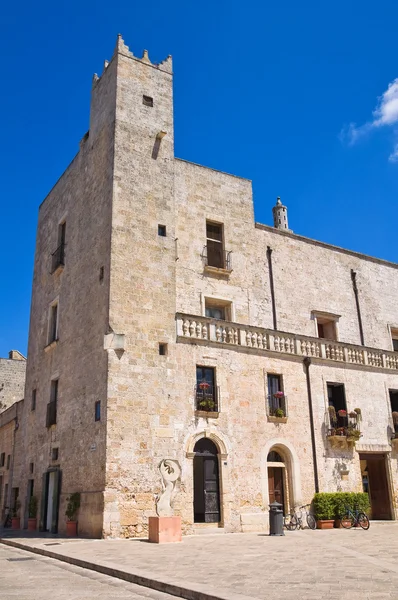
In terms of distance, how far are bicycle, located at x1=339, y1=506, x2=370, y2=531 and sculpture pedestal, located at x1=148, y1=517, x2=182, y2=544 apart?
24.0ft

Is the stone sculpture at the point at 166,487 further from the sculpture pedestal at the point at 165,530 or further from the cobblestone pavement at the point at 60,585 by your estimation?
the cobblestone pavement at the point at 60,585

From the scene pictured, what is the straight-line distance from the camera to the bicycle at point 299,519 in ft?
61.4

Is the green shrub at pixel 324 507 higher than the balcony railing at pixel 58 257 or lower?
lower

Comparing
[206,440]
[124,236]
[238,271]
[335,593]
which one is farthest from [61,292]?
[335,593]

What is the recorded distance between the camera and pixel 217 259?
2289cm

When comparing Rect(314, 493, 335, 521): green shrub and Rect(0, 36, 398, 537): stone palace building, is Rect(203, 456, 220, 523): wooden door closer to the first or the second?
Rect(0, 36, 398, 537): stone palace building

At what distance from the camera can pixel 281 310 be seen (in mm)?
23859

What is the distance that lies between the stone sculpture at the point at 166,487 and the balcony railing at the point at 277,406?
566 cm

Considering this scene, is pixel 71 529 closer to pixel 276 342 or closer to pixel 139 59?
pixel 276 342

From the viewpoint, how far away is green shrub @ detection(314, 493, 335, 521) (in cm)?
1916

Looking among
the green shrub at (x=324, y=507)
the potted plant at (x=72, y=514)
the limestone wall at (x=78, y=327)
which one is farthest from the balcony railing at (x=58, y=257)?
the green shrub at (x=324, y=507)

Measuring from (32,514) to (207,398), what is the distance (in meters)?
8.53

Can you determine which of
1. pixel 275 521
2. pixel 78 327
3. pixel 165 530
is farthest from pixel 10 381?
pixel 165 530

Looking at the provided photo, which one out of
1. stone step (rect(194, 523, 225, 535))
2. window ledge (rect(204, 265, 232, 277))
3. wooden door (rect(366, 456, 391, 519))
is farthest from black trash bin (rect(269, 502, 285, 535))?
window ledge (rect(204, 265, 232, 277))
